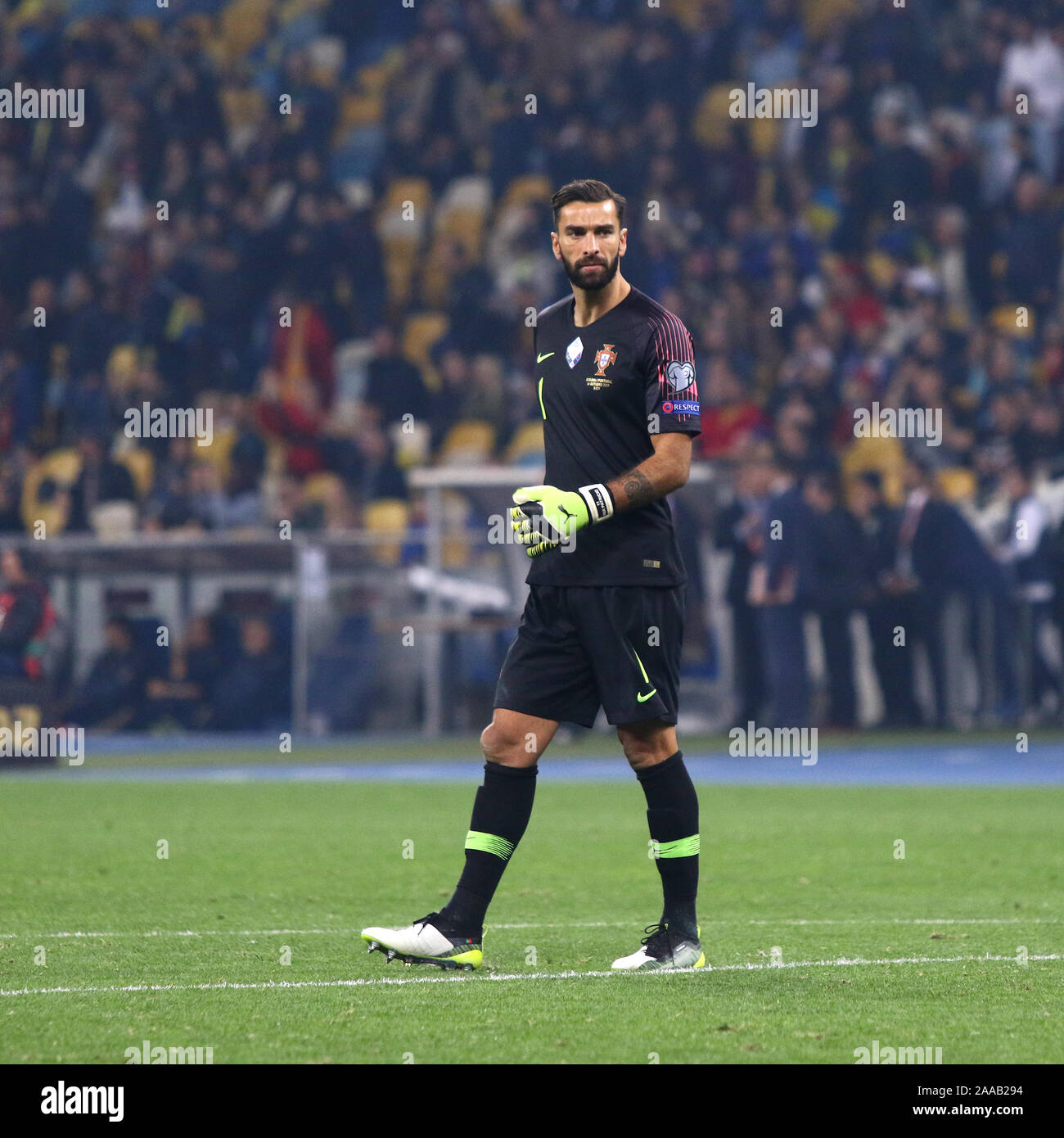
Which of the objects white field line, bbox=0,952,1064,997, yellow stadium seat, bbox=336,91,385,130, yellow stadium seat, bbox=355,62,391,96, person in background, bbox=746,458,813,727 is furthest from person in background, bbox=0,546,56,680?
white field line, bbox=0,952,1064,997

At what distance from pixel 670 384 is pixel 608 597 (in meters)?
0.66

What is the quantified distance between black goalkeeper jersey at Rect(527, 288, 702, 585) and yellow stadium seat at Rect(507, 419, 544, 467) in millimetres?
13112

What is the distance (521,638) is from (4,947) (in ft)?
6.25

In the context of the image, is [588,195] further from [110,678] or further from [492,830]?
[110,678]

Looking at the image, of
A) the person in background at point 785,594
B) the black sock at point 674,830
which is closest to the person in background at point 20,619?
the person in background at point 785,594

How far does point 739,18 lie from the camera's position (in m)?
23.3

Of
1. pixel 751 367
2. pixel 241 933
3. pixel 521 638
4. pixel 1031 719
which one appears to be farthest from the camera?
pixel 751 367

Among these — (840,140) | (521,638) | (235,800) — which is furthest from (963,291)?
(521,638)

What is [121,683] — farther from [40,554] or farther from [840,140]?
[840,140]

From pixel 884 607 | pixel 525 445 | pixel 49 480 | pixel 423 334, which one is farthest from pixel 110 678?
pixel 884 607

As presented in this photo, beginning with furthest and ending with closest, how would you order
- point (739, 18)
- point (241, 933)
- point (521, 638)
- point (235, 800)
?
point (739, 18), point (235, 800), point (241, 933), point (521, 638)

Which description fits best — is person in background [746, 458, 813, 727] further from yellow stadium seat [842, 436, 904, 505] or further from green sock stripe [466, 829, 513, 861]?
green sock stripe [466, 829, 513, 861]

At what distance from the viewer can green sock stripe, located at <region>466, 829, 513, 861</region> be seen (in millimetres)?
5973

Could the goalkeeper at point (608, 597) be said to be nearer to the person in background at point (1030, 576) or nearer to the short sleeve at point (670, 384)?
the short sleeve at point (670, 384)
